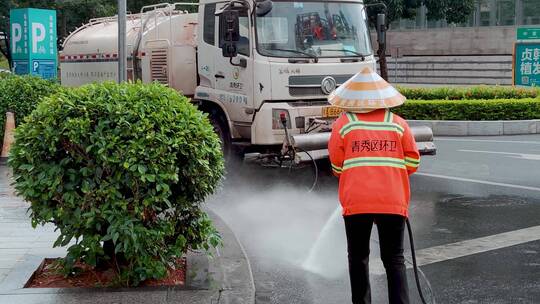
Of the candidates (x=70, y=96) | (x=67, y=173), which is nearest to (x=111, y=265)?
(x=67, y=173)

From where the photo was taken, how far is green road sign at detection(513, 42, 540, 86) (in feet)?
68.3

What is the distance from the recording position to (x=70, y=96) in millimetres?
5750

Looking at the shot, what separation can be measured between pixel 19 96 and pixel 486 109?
9914mm

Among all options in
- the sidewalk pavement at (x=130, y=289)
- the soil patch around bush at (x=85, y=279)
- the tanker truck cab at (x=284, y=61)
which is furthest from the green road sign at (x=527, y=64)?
the soil patch around bush at (x=85, y=279)

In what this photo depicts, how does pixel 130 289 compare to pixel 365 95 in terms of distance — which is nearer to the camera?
pixel 365 95

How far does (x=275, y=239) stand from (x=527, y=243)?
2396mm

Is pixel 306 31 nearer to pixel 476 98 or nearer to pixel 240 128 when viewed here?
pixel 240 128

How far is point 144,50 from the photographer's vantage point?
13016 millimetres

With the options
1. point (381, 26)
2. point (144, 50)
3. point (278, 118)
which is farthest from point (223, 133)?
point (381, 26)

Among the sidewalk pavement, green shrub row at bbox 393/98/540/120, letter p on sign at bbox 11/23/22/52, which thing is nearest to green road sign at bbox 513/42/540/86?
green shrub row at bbox 393/98/540/120

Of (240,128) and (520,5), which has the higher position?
(520,5)

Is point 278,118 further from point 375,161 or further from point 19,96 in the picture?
point 375,161

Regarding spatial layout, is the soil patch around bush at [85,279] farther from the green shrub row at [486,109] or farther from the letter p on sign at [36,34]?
the letter p on sign at [36,34]

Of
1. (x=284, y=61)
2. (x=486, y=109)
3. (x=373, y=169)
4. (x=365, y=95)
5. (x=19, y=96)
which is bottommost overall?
(x=486, y=109)
